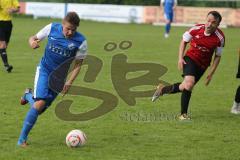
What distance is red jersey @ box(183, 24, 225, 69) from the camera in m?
10.1

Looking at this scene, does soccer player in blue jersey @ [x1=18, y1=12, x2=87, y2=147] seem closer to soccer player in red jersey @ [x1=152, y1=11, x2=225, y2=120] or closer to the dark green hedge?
soccer player in red jersey @ [x1=152, y1=11, x2=225, y2=120]

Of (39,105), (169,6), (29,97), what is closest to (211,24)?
(29,97)

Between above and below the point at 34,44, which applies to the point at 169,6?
below

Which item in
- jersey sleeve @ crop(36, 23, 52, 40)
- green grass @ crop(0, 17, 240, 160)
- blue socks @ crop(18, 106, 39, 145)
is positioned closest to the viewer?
green grass @ crop(0, 17, 240, 160)

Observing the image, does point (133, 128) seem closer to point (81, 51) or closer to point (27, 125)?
point (81, 51)

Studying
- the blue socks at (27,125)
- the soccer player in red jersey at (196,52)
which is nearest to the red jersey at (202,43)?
the soccer player in red jersey at (196,52)

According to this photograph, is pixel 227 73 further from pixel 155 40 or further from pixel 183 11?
pixel 183 11

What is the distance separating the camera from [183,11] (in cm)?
4197

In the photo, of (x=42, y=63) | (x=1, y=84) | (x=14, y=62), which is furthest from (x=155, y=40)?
(x=42, y=63)

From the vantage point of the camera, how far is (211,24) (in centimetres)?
976

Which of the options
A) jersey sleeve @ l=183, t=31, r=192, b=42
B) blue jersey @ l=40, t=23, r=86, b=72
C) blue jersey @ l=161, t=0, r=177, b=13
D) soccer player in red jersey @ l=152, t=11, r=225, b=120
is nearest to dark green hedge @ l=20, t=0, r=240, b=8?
blue jersey @ l=161, t=0, r=177, b=13

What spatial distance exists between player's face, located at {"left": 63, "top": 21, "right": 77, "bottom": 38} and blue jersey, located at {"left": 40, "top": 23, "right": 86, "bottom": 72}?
16cm

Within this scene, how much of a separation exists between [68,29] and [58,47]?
0.43m

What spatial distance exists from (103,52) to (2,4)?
6292 mm
